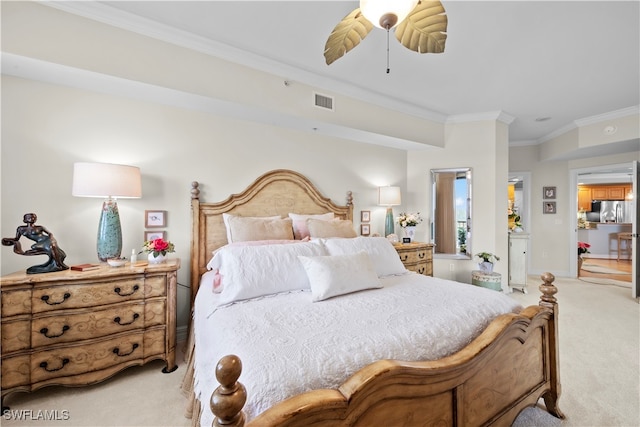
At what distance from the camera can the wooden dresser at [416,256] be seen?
3.50 metres

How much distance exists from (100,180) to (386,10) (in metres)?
2.24

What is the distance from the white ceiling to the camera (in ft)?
6.60

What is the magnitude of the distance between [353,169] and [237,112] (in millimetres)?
1719

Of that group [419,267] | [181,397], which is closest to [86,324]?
[181,397]

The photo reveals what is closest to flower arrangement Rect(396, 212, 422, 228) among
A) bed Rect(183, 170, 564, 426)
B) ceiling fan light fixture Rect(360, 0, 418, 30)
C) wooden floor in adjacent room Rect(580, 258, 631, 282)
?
bed Rect(183, 170, 564, 426)

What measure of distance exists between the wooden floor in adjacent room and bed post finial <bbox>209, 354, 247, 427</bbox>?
24.1 ft

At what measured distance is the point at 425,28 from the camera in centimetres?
149

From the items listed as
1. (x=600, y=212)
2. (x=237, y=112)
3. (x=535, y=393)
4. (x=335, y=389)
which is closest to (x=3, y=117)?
(x=237, y=112)

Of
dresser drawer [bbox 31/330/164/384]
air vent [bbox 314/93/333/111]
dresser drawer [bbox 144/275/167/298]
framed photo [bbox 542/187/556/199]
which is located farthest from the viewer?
framed photo [bbox 542/187/556/199]

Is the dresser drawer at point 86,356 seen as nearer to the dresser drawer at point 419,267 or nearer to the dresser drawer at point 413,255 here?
the dresser drawer at point 413,255

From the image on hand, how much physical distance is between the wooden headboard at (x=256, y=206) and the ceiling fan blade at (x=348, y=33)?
1663 millimetres

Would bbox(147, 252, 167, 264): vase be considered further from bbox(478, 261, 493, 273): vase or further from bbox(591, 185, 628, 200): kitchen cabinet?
bbox(591, 185, 628, 200): kitchen cabinet

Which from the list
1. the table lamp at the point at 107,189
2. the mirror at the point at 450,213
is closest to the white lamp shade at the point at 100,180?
the table lamp at the point at 107,189

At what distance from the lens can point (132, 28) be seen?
83.2 inches
